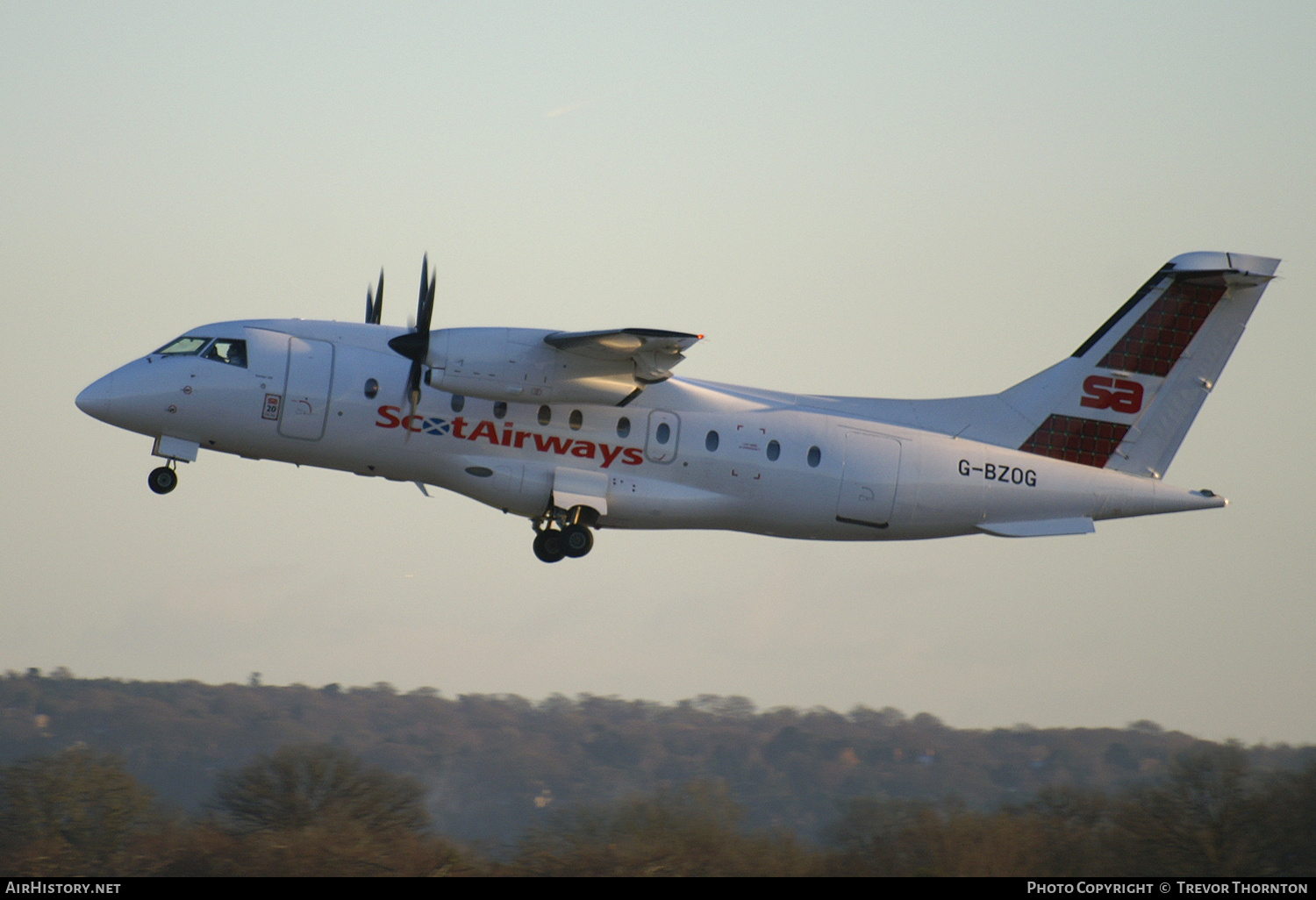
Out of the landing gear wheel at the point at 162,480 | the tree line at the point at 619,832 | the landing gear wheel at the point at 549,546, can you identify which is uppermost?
the landing gear wheel at the point at 162,480

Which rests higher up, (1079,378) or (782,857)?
(1079,378)

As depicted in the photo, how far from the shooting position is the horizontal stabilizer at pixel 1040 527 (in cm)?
2469

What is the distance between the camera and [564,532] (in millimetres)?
23531

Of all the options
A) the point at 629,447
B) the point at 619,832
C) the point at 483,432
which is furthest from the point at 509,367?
the point at 619,832

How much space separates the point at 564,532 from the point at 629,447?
1.73m

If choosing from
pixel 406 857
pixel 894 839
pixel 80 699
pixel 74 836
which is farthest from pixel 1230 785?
pixel 80 699

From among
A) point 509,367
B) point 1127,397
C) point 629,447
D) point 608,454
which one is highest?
point 1127,397

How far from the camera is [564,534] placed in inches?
926

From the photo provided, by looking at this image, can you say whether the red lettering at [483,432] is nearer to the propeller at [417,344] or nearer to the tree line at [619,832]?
the propeller at [417,344]

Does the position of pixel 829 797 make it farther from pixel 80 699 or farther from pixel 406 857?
pixel 80 699

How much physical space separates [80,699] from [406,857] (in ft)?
34.0

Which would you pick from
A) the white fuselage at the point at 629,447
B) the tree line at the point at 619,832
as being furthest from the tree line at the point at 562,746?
the white fuselage at the point at 629,447

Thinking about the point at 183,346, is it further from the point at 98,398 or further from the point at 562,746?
the point at 562,746

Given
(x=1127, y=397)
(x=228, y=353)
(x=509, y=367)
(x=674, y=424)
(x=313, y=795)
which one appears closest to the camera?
(x=509, y=367)
